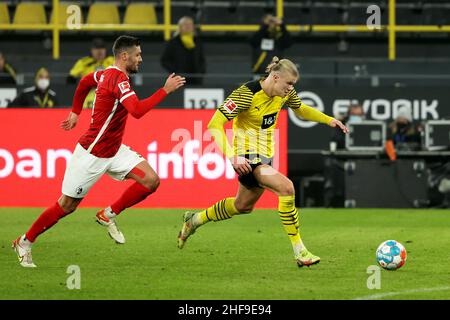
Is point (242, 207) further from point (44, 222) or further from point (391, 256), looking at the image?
point (44, 222)

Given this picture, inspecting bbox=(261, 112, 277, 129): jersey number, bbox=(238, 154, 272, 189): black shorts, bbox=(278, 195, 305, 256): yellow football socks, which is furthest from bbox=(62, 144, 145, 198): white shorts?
bbox=(278, 195, 305, 256): yellow football socks

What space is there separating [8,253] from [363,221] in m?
5.78

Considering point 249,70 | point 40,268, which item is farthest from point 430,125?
point 40,268

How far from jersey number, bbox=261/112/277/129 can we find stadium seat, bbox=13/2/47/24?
1347 centimetres

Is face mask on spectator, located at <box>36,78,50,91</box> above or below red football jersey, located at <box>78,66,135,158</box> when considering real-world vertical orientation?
above

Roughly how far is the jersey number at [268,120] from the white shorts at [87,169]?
1.40m

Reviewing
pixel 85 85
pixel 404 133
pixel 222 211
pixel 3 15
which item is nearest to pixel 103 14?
pixel 3 15

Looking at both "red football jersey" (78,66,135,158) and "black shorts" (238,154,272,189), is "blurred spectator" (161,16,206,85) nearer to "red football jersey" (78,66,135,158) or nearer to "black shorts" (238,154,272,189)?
"red football jersey" (78,66,135,158)

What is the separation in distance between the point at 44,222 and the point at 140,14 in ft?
45.0

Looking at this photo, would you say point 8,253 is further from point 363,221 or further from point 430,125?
point 430,125

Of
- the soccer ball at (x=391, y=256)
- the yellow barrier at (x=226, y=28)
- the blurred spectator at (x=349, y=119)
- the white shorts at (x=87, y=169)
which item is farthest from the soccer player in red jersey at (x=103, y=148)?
the yellow barrier at (x=226, y=28)

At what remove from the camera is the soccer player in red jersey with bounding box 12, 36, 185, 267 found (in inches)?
417

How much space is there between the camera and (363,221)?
15711 millimetres

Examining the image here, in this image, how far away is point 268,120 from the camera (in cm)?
1088
